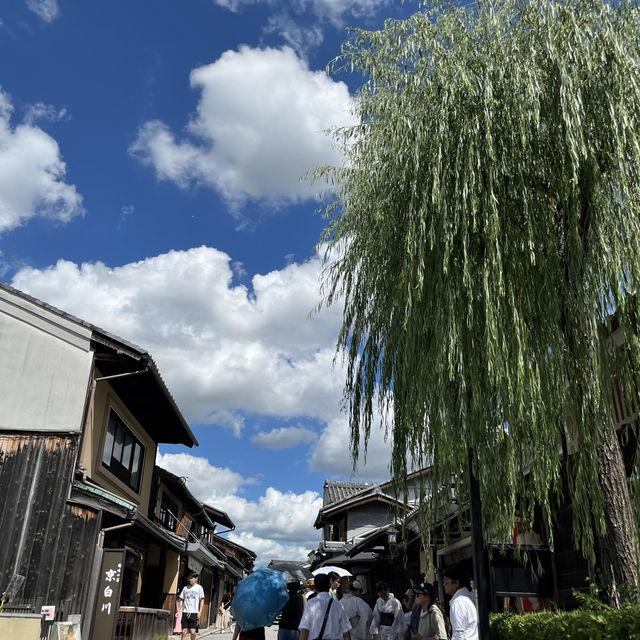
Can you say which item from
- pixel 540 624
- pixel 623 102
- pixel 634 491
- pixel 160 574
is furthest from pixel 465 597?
pixel 160 574

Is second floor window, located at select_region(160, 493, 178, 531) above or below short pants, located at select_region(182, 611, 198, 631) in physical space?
above

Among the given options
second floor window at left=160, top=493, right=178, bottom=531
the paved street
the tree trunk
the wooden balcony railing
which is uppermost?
second floor window at left=160, top=493, right=178, bottom=531

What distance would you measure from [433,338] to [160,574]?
53.1 feet

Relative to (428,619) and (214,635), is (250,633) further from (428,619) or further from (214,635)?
(214,635)

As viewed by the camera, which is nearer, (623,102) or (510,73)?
(623,102)

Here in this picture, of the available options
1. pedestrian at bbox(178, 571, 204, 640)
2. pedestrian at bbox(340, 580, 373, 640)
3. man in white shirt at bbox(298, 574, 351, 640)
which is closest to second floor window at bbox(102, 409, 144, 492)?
pedestrian at bbox(178, 571, 204, 640)

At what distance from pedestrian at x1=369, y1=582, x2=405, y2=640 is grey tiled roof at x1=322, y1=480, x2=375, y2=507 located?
3293cm

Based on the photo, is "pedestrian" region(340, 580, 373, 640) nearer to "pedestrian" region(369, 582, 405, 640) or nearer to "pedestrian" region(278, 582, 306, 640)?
"pedestrian" region(369, 582, 405, 640)

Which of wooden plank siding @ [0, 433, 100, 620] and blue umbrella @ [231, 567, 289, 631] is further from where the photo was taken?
wooden plank siding @ [0, 433, 100, 620]

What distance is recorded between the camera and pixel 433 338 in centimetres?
602

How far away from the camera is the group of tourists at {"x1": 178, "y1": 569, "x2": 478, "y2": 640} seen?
6371 millimetres

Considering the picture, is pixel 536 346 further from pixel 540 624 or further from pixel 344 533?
pixel 344 533

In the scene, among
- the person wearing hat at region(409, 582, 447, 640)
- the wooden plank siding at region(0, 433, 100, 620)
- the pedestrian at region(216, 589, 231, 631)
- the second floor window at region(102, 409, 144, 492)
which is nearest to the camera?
the person wearing hat at region(409, 582, 447, 640)

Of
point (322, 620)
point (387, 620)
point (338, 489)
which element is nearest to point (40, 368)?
point (387, 620)
